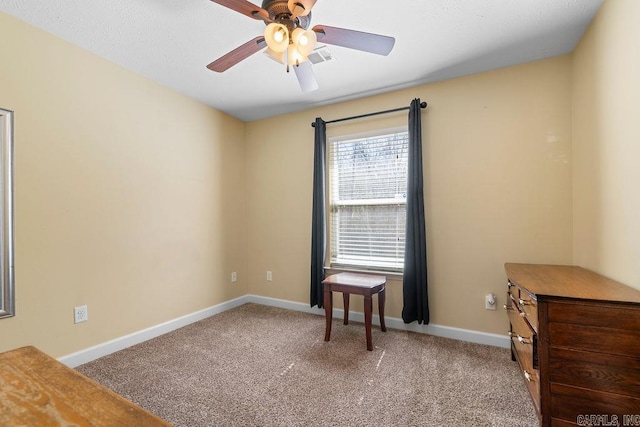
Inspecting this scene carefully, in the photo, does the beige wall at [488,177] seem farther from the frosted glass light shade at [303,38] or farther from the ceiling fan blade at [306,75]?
the frosted glass light shade at [303,38]

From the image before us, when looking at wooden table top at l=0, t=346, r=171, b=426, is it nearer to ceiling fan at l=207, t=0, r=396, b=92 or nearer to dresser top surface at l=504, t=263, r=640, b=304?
ceiling fan at l=207, t=0, r=396, b=92

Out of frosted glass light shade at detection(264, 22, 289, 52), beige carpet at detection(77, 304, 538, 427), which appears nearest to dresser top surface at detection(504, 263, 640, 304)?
beige carpet at detection(77, 304, 538, 427)

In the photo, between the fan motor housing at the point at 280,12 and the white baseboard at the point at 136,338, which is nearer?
the fan motor housing at the point at 280,12

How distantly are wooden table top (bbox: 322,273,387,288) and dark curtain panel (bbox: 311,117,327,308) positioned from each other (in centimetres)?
46

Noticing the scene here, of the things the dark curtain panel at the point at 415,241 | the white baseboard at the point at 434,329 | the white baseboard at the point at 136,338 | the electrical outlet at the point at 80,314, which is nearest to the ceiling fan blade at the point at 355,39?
the dark curtain panel at the point at 415,241

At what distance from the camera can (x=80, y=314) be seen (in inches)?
90.7

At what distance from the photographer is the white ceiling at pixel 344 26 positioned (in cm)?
189

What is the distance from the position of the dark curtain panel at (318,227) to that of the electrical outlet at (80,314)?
204 cm

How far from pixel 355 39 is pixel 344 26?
526 millimetres

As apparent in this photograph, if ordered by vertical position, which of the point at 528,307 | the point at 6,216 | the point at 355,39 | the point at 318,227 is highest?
the point at 355,39

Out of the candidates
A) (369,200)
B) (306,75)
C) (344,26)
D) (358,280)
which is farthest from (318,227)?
(344,26)

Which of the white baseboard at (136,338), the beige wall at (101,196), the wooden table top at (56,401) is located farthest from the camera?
the white baseboard at (136,338)

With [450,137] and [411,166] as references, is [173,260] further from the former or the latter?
[450,137]

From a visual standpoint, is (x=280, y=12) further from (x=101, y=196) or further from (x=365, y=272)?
(x=365, y=272)
